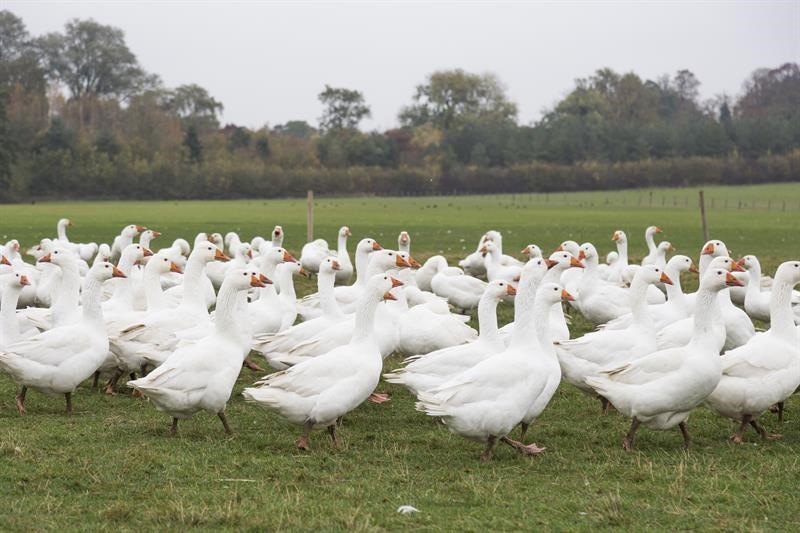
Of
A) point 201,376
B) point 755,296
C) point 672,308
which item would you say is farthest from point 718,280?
point 755,296

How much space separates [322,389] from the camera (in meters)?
8.60

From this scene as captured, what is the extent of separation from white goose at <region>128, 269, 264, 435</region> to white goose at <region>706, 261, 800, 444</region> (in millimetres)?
4480

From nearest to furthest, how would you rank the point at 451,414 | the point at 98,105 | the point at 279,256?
the point at 451,414 < the point at 279,256 < the point at 98,105

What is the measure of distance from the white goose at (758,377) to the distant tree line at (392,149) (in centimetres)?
6833

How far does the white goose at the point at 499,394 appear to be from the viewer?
26.6 ft

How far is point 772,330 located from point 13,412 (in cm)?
765

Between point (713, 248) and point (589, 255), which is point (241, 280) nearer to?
point (713, 248)

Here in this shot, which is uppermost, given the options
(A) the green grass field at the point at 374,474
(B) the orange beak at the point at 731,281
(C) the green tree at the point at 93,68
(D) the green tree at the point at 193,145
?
(C) the green tree at the point at 93,68

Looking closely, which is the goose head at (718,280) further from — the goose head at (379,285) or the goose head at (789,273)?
the goose head at (379,285)

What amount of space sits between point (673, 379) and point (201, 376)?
13.7 ft

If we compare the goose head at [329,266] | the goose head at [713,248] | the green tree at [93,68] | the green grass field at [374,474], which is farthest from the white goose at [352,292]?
the green tree at [93,68]

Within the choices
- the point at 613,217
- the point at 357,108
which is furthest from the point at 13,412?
the point at 357,108

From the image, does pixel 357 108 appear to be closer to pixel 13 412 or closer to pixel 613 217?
pixel 613 217

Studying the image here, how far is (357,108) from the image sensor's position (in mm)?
102875
